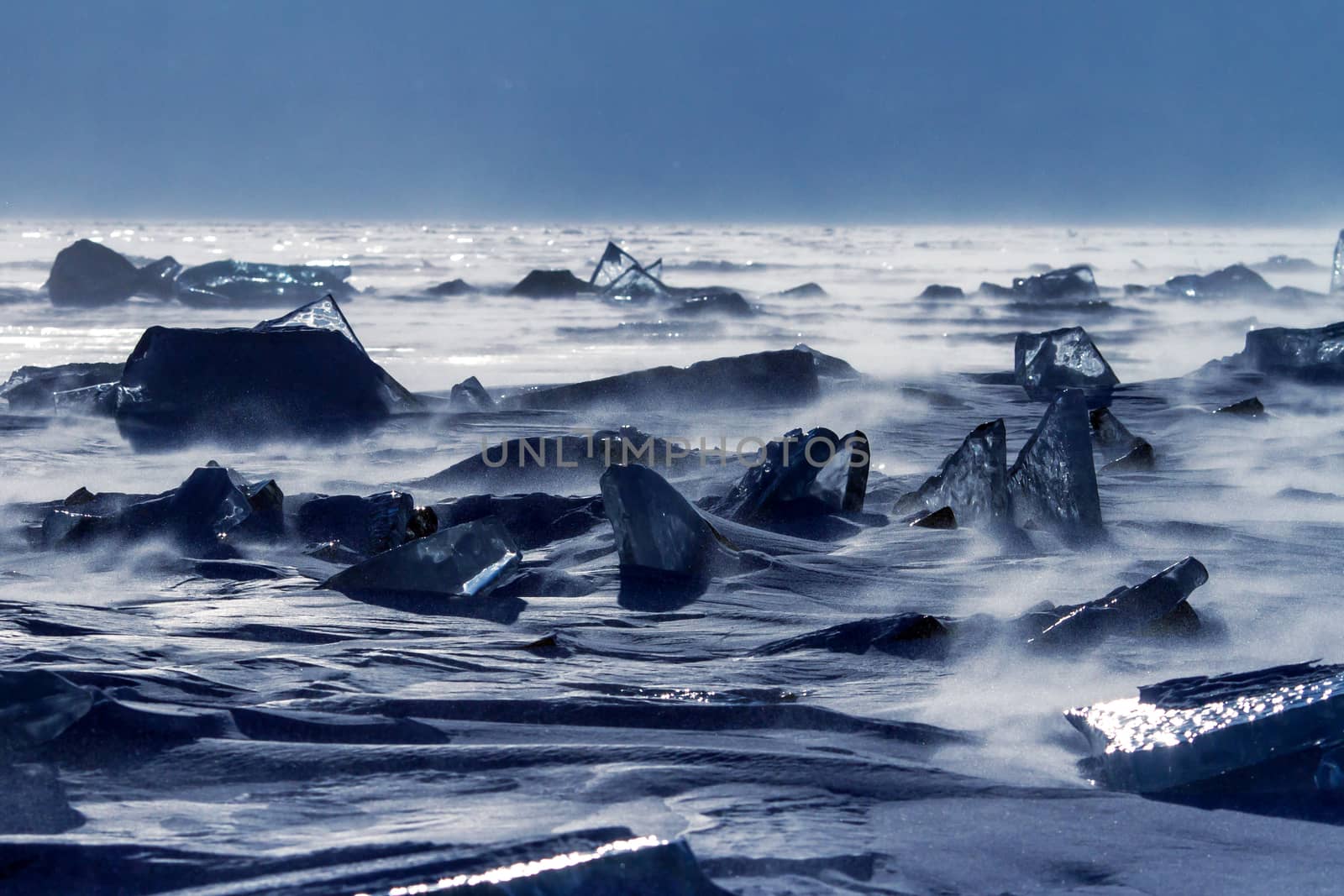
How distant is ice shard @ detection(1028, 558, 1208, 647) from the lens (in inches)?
80.6

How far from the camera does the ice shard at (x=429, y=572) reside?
7.78 ft

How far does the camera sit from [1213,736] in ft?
4.82

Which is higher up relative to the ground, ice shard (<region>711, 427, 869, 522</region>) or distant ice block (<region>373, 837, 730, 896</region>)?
ice shard (<region>711, 427, 869, 522</region>)

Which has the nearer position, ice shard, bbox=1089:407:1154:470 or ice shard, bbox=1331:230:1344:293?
ice shard, bbox=1089:407:1154:470

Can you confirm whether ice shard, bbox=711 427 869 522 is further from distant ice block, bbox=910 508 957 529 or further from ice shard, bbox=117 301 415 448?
ice shard, bbox=117 301 415 448

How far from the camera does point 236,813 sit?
1363mm

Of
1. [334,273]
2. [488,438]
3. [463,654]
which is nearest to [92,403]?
[488,438]

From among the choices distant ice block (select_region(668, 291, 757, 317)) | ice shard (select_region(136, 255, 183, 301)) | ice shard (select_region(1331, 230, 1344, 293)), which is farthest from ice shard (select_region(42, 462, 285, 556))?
ice shard (select_region(1331, 230, 1344, 293))

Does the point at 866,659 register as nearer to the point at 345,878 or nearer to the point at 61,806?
the point at 345,878

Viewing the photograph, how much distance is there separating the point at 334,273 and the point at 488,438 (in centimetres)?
1065

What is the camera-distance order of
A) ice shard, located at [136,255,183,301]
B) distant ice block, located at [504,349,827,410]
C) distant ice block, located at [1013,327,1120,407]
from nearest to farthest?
distant ice block, located at [504,349,827,410], distant ice block, located at [1013,327,1120,407], ice shard, located at [136,255,183,301]

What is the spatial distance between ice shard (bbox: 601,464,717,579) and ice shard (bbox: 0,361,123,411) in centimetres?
323

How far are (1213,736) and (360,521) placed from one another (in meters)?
1.92

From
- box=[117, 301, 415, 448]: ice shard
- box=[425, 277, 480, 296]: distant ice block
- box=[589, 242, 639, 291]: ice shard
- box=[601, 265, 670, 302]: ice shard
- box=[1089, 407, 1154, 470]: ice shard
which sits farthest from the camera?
box=[425, 277, 480, 296]: distant ice block
